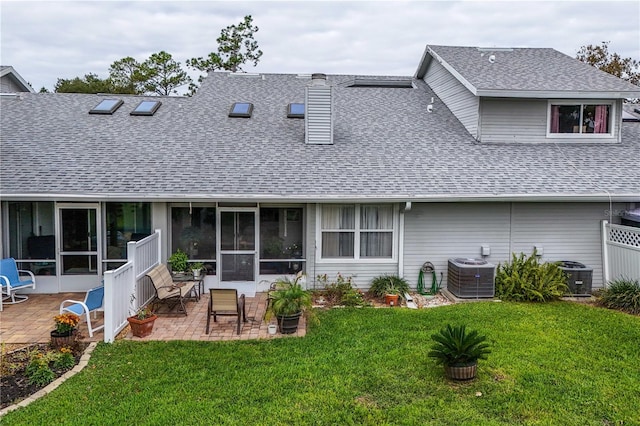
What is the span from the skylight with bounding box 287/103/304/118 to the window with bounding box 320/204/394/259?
13.9ft

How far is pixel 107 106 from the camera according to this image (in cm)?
1423

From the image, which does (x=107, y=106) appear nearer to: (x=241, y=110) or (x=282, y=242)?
(x=241, y=110)

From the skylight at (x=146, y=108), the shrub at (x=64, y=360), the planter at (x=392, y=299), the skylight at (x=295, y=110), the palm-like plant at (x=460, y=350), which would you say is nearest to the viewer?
the palm-like plant at (x=460, y=350)

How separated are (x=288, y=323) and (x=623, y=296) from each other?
707 centimetres

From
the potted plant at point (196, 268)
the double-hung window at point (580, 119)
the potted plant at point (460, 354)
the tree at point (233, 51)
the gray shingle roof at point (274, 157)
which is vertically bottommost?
the potted plant at point (460, 354)

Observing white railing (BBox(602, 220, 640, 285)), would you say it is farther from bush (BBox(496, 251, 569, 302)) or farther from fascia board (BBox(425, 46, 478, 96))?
fascia board (BBox(425, 46, 478, 96))

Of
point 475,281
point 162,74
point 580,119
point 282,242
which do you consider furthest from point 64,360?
point 162,74

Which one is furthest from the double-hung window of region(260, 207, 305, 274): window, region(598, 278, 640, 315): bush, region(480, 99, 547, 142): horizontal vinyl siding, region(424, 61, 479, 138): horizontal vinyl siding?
region(260, 207, 305, 274): window

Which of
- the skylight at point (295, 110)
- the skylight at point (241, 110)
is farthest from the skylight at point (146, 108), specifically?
the skylight at point (295, 110)

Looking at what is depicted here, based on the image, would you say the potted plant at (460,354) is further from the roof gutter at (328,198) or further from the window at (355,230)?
the window at (355,230)

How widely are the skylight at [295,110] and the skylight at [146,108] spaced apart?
4.09m

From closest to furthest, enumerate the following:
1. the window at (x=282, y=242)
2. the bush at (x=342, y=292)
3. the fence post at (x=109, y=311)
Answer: the fence post at (x=109, y=311), the bush at (x=342, y=292), the window at (x=282, y=242)

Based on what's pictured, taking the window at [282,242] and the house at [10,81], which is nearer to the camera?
the window at [282,242]

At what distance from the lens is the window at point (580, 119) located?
42.7ft
